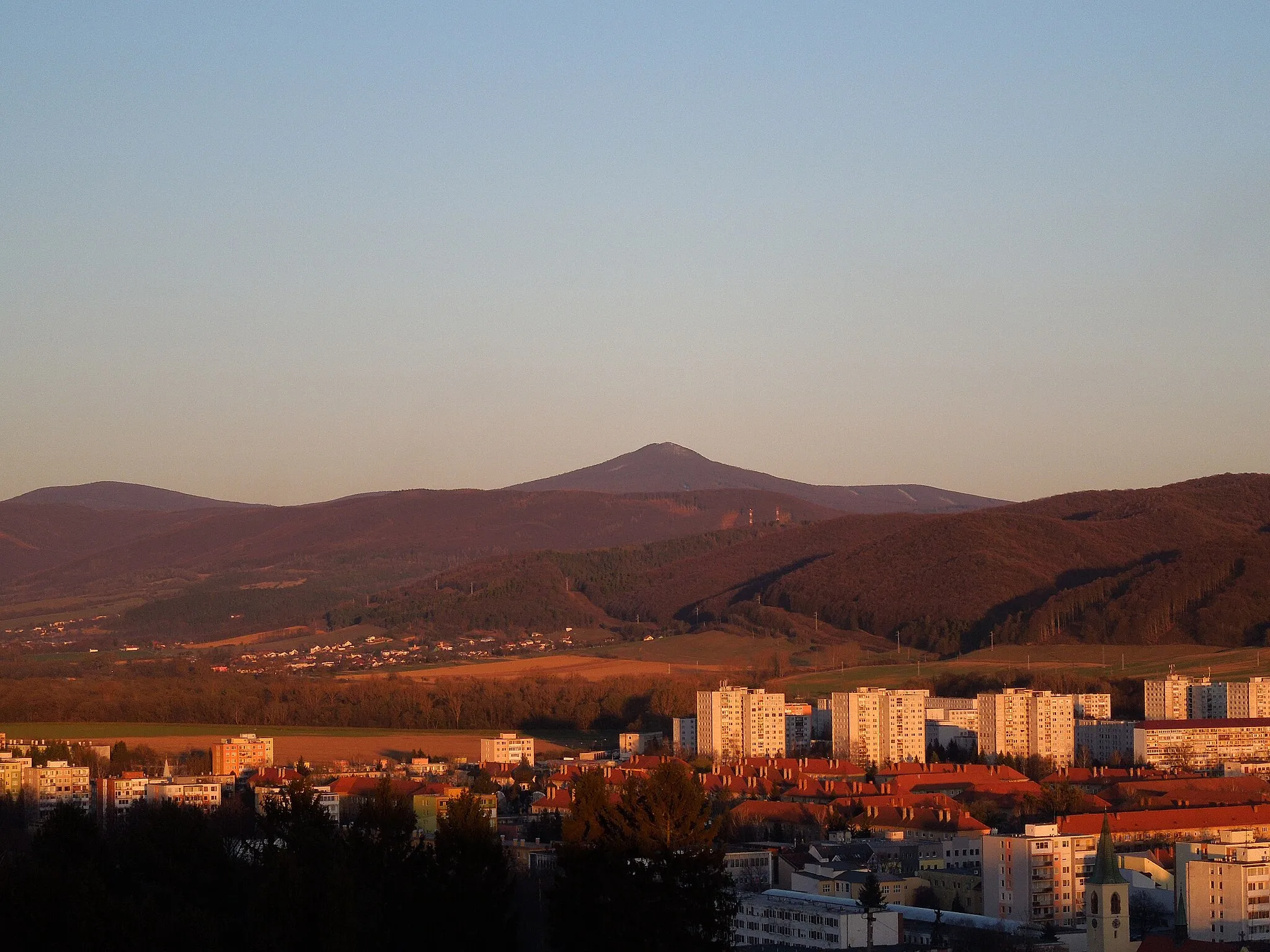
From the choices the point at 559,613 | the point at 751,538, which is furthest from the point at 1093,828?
the point at 751,538

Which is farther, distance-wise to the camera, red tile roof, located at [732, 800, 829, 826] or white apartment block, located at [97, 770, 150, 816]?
white apartment block, located at [97, 770, 150, 816]

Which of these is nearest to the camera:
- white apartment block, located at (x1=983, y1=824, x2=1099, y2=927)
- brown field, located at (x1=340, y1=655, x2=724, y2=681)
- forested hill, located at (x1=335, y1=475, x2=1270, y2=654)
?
white apartment block, located at (x1=983, y1=824, x2=1099, y2=927)

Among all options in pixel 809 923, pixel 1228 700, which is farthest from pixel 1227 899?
pixel 1228 700

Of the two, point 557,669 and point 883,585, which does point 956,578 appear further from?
point 557,669

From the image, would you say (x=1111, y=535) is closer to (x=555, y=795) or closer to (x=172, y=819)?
(x=555, y=795)

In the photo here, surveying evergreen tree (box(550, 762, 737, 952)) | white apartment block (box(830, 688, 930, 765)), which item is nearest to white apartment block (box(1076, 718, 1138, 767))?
white apartment block (box(830, 688, 930, 765))

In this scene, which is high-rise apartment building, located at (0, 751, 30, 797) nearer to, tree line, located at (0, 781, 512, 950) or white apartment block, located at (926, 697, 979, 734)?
tree line, located at (0, 781, 512, 950)

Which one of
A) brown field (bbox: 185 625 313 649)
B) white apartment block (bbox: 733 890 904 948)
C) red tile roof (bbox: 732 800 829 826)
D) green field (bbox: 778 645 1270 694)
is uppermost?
brown field (bbox: 185 625 313 649)
